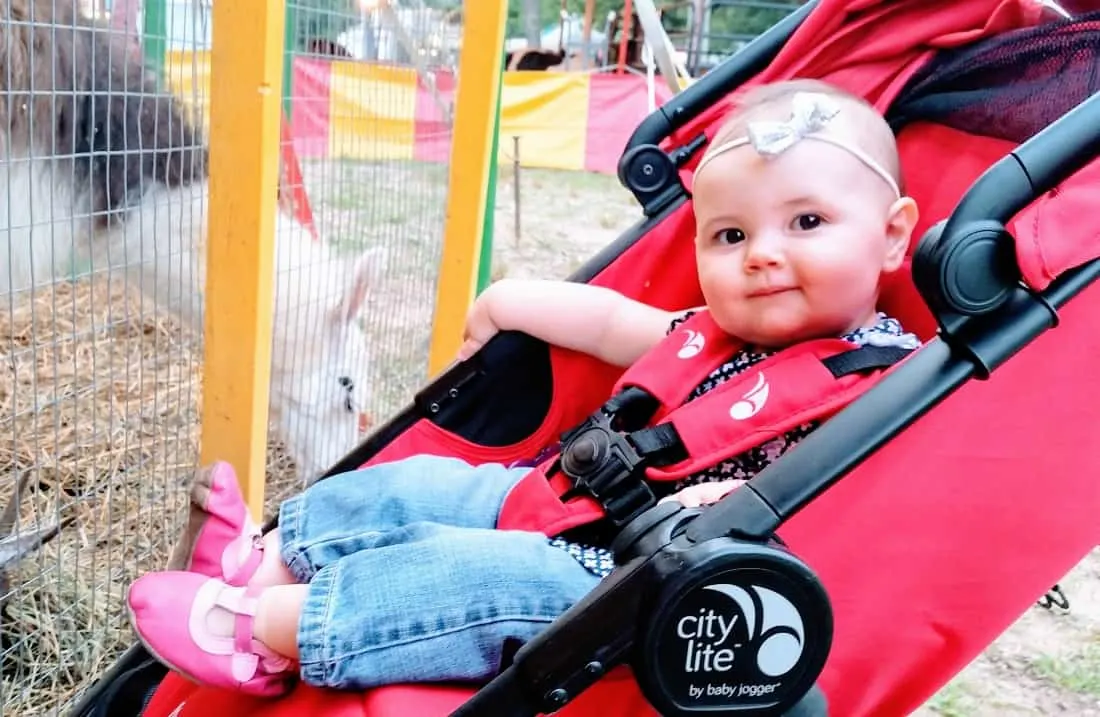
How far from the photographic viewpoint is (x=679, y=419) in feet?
4.23

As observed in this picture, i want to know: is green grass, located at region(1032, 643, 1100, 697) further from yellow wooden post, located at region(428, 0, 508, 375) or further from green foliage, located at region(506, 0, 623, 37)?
green foliage, located at region(506, 0, 623, 37)

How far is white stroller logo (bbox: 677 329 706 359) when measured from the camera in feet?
4.78

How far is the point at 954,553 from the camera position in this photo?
107 cm

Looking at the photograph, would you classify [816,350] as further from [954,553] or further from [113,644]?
[113,644]

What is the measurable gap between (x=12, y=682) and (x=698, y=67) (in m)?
11.9

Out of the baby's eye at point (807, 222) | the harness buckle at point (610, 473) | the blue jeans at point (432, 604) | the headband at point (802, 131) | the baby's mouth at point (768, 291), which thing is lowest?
the blue jeans at point (432, 604)

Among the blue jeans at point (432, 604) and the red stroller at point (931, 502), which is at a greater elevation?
the red stroller at point (931, 502)

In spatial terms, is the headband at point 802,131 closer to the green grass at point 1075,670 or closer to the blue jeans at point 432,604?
the blue jeans at point 432,604

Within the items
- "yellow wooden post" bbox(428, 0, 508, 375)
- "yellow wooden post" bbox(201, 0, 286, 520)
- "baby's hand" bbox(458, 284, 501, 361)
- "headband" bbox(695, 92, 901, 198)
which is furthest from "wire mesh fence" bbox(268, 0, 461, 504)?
"headband" bbox(695, 92, 901, 198)

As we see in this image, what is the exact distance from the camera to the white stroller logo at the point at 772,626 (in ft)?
2.87

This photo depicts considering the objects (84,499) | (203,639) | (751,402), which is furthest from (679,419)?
(84,499)

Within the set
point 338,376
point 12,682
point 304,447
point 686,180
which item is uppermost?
point 686,180

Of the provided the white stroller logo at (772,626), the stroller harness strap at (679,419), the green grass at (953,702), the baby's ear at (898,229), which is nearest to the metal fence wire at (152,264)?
the stroller harness strap at (679,419)

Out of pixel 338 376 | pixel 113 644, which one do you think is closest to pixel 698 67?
pixel 338 376
